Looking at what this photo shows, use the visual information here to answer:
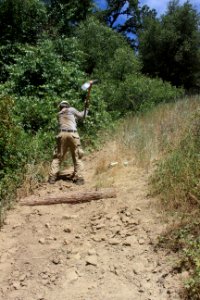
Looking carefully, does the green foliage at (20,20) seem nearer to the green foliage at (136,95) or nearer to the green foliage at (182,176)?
the green foliage at (136,95)

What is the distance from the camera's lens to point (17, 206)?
8.14 meters

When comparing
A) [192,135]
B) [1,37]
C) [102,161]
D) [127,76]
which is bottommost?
[102,161]

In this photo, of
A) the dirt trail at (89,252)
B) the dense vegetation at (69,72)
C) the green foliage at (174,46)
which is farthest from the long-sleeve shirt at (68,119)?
the green foliage at (174,46)

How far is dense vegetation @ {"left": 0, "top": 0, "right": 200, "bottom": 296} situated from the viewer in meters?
9.41

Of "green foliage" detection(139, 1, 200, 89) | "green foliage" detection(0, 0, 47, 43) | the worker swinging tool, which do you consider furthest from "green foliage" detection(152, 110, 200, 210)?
"green foliage" detection(139, 1, 200, 89)

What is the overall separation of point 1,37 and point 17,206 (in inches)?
403

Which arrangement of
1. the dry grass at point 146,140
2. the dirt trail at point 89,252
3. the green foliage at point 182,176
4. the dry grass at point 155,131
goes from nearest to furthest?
the dirt trail at point 89,252 < the green foliage at point 182,176 < the dry grass at point 146,140 < the dry grass at point 155,131

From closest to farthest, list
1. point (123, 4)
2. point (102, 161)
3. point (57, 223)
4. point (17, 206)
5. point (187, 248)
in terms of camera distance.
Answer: point (187, 248) → point (57, 223) → point (17, 206) → point (102, 161) → point (123, 4)

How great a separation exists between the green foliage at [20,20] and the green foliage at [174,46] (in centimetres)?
576

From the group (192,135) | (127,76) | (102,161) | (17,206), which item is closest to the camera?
(17,206)

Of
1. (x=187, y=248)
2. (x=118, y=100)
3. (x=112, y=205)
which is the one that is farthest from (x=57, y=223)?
(x=118, y=100)

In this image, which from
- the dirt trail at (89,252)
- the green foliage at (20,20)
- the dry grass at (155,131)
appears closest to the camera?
the dirt trail at (89,252)

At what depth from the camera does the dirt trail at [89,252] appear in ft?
18.8

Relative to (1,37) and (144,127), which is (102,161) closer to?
(144,127)
